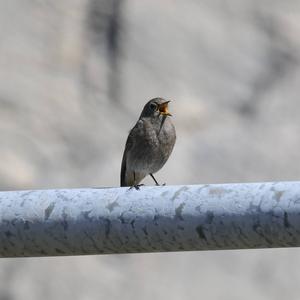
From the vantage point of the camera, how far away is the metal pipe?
1.85m

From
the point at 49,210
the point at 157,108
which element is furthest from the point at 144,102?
the point at 49,210

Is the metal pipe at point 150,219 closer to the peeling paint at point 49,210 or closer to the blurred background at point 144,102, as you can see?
the peeling paint at point 49,210

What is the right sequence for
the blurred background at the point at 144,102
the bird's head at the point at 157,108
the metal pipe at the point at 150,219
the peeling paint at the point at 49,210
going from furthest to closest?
the blurred background at the point at 144,102 → the bird's head at the point at 157,108 → the peeling paint at the point at 49,210 → the metal pipe at the point at 150,219

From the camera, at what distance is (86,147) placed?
13.0 m

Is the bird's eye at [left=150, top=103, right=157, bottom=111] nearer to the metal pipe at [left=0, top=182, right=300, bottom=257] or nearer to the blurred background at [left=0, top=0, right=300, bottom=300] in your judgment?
the blurred background at [left=0, top=0, right=300, bottom=300]

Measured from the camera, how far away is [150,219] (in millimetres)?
1928

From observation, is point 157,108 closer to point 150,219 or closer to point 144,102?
point 150,219

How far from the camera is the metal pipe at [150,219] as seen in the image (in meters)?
1.85

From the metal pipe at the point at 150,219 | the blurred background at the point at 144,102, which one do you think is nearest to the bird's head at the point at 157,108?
the blurred background at the point at 144,102

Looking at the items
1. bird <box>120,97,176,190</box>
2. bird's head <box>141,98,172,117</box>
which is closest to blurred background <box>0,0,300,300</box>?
bird <box>120,97,176,190</box>

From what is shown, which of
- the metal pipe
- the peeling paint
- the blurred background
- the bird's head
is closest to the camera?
the metal pipe

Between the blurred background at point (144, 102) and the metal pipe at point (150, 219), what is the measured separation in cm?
1004

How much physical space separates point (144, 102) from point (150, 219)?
36.1 ft

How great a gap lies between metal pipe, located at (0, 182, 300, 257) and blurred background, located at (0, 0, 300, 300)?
10036mm
